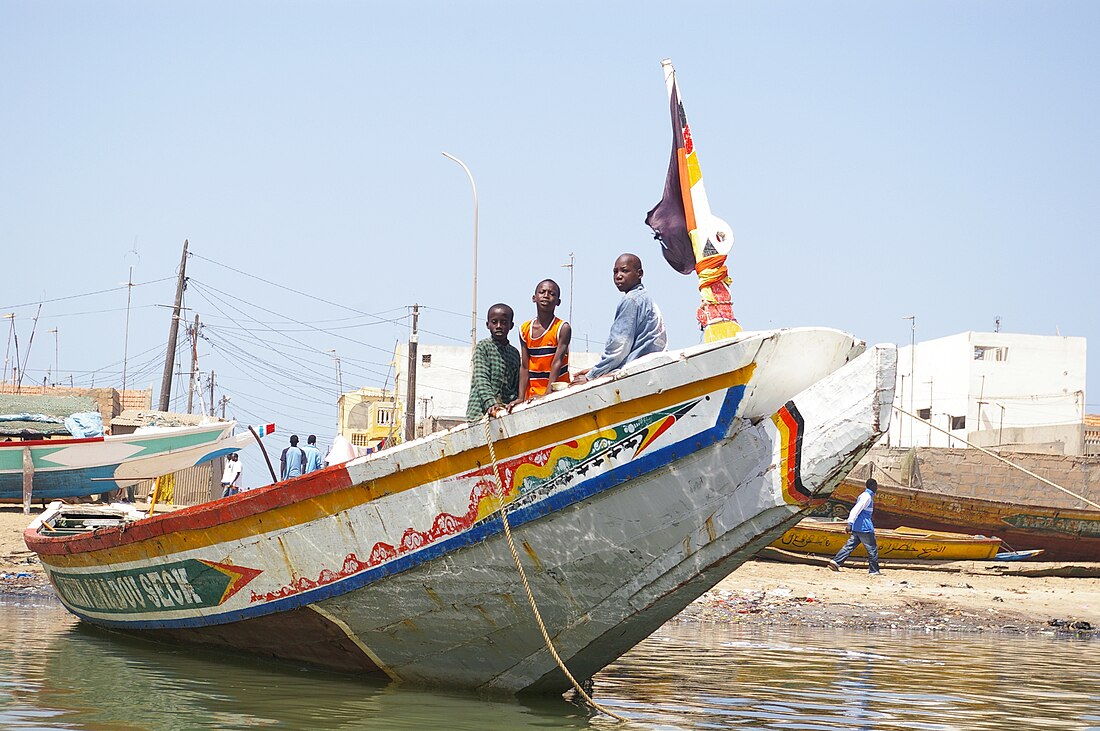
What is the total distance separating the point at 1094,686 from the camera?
8477mm

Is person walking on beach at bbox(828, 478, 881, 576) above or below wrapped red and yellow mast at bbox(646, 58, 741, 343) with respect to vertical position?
below

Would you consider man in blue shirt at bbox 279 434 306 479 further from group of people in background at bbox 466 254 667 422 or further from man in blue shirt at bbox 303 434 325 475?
group of people in background at bbox 466 254 667 422

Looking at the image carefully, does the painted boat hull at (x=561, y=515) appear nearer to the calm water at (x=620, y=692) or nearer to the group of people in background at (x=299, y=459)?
the calm water at (x=620, y=692)

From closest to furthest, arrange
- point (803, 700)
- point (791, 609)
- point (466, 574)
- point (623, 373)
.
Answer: point (623, 373) < point (466, 574) < point (803, 700) < point (791, 609)

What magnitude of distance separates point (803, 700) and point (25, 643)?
5690 mm

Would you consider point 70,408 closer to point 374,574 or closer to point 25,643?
point 25,643

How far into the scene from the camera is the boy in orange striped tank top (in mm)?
6609

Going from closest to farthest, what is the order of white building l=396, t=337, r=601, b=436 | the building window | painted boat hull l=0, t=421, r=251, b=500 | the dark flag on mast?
the dark flag on mast → painted boat hull l=0, t=421, r=251, b=500 → the building window → white building l=396, t=337, r=601, b=436

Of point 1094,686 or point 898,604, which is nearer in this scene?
point 1094,686

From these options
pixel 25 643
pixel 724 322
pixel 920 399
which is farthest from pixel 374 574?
pixel 920 399

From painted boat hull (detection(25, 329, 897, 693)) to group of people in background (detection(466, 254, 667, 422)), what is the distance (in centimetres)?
48

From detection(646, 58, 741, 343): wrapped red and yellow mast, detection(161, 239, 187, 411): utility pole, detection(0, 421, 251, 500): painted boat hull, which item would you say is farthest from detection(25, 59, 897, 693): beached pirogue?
detection(161, 239, 187, 411): utility pole

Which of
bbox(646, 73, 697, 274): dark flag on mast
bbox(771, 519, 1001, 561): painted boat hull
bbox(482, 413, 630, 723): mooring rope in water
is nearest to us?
bbox(482, 413, 630, 723): mooring rope in water

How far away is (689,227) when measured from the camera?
10148mm
